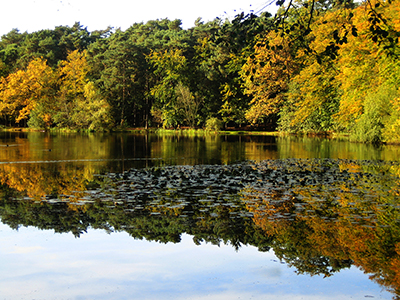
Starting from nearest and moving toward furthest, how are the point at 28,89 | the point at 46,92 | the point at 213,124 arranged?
the point at 213,124, the point at 46,92, the point at 28,89

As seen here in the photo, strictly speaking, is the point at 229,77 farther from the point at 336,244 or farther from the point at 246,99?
the point at 336,244

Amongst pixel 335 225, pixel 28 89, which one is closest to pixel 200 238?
pixel 335 225

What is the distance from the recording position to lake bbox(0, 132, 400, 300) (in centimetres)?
638

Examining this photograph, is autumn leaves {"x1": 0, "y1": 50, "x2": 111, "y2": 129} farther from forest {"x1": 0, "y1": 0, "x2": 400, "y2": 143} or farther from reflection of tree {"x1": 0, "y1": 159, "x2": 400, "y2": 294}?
reflection of tree {"x1": 0, "y1": 159, "x2": 400, "y2": 294}

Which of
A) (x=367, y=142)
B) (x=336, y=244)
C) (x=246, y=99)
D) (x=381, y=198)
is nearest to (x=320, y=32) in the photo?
(x=367, y=142)

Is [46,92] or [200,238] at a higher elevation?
[46,92]

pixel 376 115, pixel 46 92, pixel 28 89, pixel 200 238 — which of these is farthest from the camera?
pixel 28 89

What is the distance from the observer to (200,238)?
29.2 ft

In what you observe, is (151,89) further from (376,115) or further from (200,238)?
(200,238)

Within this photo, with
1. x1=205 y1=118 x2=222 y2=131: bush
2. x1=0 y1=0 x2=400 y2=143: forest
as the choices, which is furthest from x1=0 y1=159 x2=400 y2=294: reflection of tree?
x1=205 y1=118 x2=222 y2=131: bush

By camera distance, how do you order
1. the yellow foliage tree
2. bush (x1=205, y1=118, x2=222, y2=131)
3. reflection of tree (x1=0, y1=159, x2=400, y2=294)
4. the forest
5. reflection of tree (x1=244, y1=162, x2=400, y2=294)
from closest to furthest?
reflection of tree (x1=244, y1=162, x2=400, y2=294), reflection of tree (x1=0, y1=159, x2=400, y2=294), the forest, bush (x1=205, y1=118, x2=222, y2=131), the yellow foliage tree

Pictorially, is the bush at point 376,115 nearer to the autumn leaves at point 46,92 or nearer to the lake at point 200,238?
the lake at point 200,238

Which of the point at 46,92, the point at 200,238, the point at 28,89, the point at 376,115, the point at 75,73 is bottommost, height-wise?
the point at 200,238

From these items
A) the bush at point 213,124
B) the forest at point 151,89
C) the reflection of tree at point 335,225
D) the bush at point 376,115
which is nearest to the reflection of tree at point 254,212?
the reflection of tree at point 335,225
